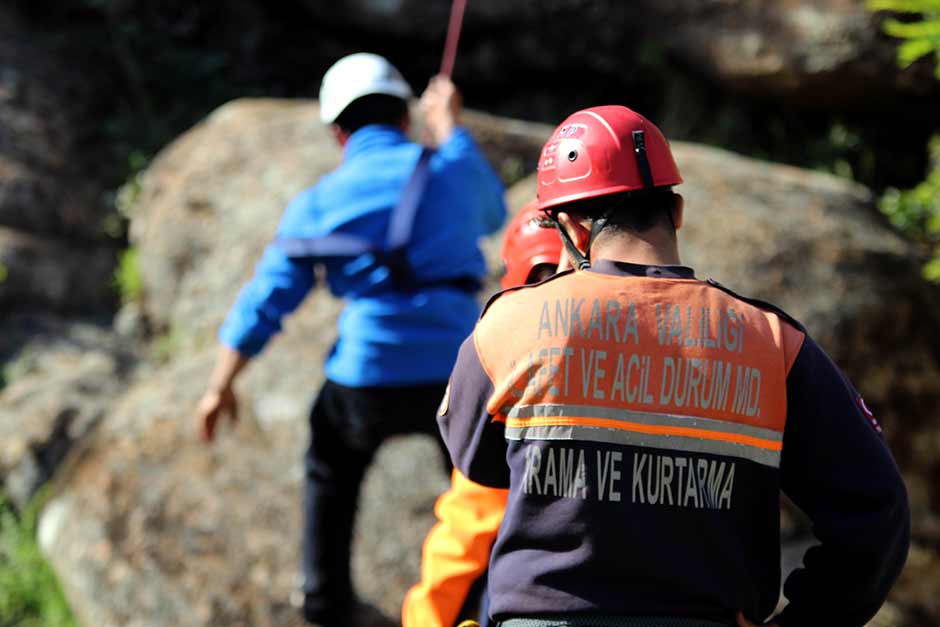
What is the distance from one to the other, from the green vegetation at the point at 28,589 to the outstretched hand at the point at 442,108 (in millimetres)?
2747

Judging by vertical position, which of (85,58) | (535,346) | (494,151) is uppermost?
(85,58)

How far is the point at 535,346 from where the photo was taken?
176 cm

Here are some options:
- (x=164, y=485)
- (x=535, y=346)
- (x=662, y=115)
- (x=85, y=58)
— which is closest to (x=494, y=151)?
(x=662, y=115)

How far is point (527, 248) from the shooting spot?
2463 millimetres

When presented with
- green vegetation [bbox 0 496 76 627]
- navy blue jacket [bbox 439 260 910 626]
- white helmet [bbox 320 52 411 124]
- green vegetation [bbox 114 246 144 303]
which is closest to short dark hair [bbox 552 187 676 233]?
navy blue jacket [bbox 439 260 910 626]

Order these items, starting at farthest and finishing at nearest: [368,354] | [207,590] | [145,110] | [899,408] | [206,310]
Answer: [145,110]
[206,310]
[899,408]
[207,590]
[368,354]

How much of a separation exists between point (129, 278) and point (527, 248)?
5.22 m

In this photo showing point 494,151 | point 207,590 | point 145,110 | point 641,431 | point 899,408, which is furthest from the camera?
point 145,110

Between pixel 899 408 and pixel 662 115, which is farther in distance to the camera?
pixel 662 115

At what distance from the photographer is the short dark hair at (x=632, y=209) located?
1865mm

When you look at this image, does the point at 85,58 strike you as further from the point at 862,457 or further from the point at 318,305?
the point at 862,457

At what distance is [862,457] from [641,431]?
39 cm

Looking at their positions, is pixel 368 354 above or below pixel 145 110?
below

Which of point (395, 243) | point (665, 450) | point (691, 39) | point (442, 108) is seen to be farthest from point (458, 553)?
point (691, 39)
